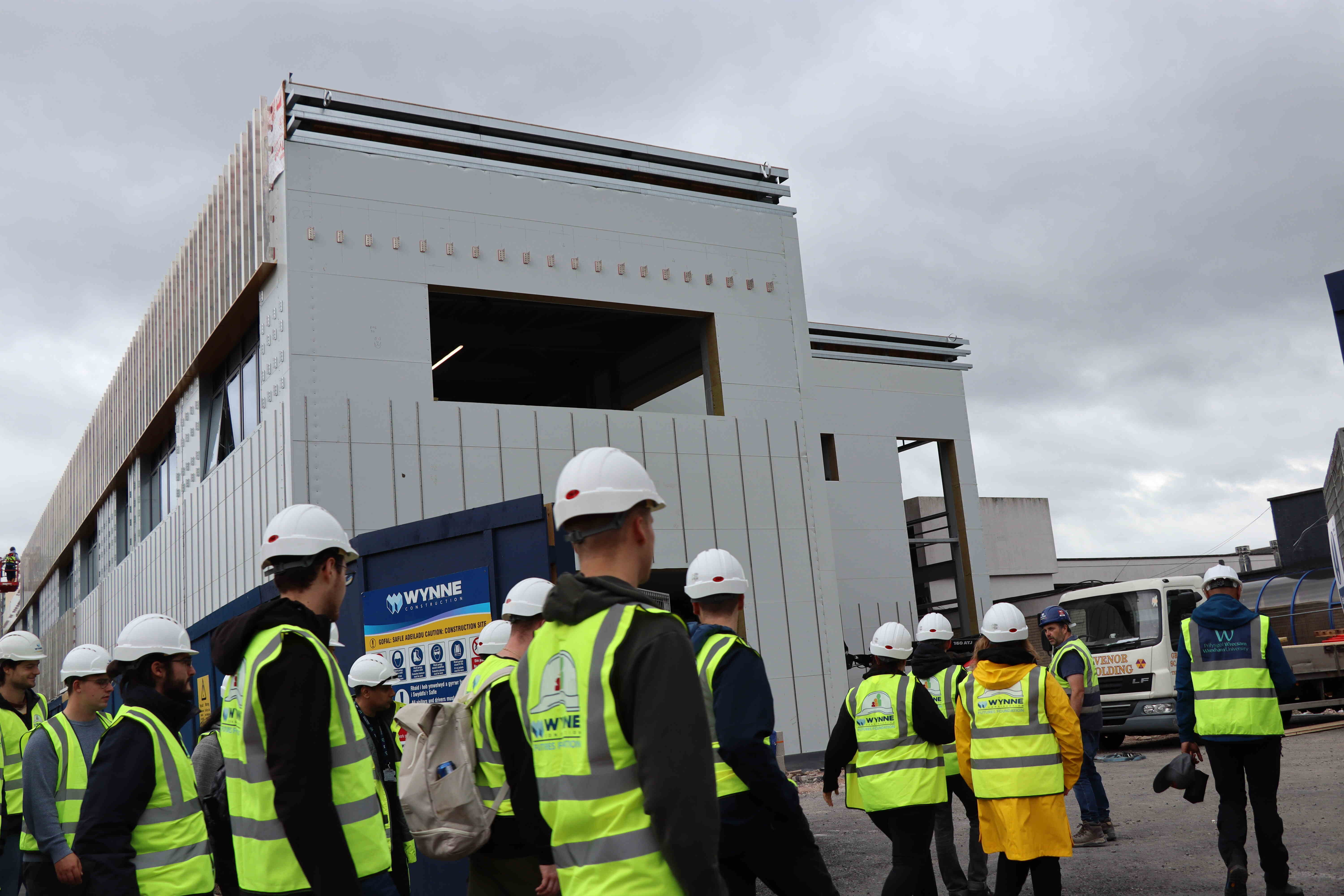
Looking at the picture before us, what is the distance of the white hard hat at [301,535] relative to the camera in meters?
3.62

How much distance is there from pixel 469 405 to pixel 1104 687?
10.9 meters

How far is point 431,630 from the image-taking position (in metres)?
8.57

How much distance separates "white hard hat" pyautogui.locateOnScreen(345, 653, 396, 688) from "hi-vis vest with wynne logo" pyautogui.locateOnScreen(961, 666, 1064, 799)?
369 centimetres

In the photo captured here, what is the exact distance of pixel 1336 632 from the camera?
19.6 meters

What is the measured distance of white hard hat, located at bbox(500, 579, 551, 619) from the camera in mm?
5551

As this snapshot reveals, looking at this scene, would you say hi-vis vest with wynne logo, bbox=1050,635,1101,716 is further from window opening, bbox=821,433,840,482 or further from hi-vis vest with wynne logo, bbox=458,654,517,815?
window opening, bbox=821,433,840,482

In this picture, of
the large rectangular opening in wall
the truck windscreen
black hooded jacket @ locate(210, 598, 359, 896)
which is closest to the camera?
black hooded jacket @ locate(210, 598, 359, 896)

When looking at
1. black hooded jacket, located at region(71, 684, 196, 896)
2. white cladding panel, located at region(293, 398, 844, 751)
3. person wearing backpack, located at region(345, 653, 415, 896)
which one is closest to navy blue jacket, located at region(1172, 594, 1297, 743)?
person wearing backpack, located at region(345, 653, 415, 896)

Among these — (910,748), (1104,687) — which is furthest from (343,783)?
(1104,687)

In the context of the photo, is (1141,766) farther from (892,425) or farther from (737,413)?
(892,425)

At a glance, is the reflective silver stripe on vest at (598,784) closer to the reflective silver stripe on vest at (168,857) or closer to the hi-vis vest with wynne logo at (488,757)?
the hi-vis vest with wynne logo at (488,757)

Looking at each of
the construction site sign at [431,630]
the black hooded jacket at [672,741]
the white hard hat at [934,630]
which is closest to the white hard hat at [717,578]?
the black hooded jacket at [672,741]

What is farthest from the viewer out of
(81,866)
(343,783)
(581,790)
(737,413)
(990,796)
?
(737,413)

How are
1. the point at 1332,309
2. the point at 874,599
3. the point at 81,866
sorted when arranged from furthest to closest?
1. the point at 874,599
2. the point at 1332,309
3. the point at 81,866
